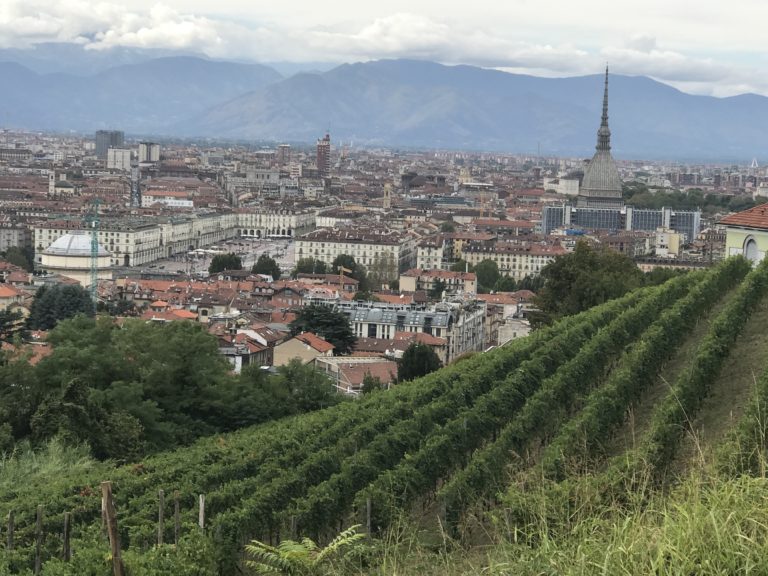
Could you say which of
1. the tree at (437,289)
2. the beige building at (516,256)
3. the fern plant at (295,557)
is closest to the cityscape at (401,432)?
the fern plant at (295,557)

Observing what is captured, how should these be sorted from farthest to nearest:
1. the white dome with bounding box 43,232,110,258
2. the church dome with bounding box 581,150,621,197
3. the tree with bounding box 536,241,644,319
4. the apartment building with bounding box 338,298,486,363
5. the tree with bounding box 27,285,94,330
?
the church dome with bounding box 581,150,621,197 < the white dome with bounding box 43,232,110,258 < the tree with bounding box 27,285,94,330 < the apartment building with bounding box 338,298,486,363 < the tree with bounding box 536,241,644,319

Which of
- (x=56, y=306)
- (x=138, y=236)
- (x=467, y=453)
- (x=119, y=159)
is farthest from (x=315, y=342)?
(x=119, y=159)

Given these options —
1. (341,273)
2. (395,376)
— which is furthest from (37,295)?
(395,376)

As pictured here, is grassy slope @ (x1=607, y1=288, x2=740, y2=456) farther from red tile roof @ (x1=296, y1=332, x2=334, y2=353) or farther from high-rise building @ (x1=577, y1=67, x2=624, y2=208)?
high-rise building @ (x1=577, y1=67, x2=624, y2=208)

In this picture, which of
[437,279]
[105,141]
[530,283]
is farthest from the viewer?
[105,141]

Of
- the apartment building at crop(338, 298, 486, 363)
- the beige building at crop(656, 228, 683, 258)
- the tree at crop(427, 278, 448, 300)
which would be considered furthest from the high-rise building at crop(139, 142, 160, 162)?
the apartment building at crop(338, 298, 486, 363)

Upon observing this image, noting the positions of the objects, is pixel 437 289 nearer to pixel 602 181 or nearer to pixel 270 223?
pixel 270 223
